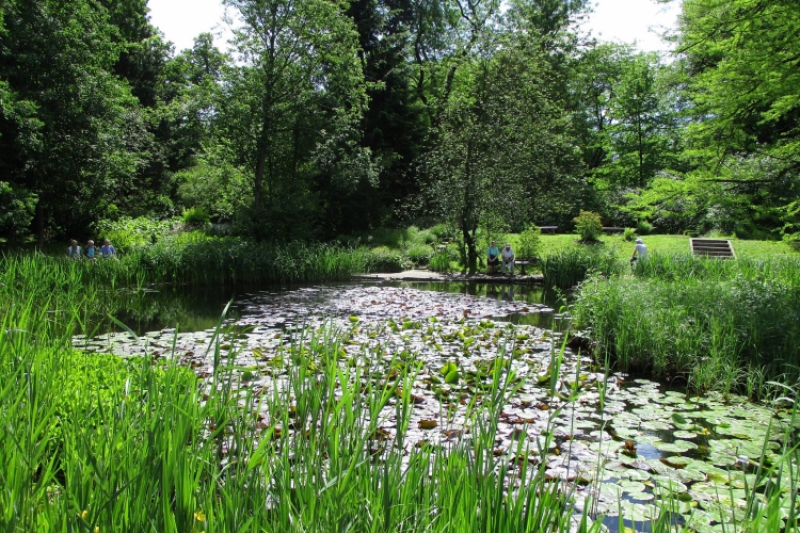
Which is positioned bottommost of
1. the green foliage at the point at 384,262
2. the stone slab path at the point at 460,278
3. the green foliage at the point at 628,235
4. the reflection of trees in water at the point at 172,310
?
the stone slab path at the point at 460,278

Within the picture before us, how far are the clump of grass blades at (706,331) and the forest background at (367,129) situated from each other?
2.21 m

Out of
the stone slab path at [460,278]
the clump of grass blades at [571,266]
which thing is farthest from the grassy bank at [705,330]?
the stone slab path at [460,278]

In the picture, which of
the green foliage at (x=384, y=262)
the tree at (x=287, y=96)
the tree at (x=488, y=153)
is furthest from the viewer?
the tree at (x=287, y=96)

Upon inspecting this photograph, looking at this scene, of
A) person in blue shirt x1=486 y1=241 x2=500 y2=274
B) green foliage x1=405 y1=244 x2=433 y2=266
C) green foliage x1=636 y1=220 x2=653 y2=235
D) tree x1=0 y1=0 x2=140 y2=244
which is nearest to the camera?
tree x1=0 y1=0 x2=140 y2=244

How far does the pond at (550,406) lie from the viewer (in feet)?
8.80

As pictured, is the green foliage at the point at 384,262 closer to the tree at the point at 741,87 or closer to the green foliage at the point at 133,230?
the green foliage at the point at 133,230

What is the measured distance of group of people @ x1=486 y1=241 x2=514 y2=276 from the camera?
16.5 metres

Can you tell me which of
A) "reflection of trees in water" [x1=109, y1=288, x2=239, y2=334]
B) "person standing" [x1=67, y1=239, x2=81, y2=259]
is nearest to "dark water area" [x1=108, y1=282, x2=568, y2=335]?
"reflection of trees in water" [x1=109, y1=288, x2=239, y2=334]

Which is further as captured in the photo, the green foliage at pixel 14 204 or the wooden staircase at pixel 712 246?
the wooden staircase at pixel 712 246

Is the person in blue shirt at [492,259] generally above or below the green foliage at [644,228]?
below

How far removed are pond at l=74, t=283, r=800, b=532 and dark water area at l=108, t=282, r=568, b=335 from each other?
92mm

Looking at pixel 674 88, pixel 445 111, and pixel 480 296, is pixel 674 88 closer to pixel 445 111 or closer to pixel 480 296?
pixel 480 296

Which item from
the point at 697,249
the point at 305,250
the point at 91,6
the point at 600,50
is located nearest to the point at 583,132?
the point at 600,50

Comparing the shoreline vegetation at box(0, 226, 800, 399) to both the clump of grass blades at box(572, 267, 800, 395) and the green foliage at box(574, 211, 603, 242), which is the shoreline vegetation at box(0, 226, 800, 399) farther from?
the green foliage at box(574, 211, 603, 242)
